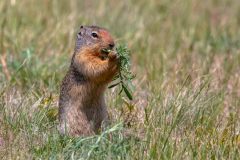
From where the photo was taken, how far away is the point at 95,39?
19.4 ft

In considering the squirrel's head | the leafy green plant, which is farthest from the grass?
the squirrel's head

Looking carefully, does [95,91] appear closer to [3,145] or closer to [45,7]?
[3,145]

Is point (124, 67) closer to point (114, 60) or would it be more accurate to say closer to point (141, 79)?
point (114, 60)

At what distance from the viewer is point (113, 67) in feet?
18.7

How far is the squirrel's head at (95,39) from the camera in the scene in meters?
5.82

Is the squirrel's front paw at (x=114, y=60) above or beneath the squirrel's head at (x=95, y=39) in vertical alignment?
beneath

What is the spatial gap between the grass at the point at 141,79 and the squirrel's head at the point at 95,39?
1.71 feet

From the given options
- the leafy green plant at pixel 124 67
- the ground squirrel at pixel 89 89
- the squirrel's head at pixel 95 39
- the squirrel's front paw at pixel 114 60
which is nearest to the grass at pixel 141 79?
the ground squirrel at pixel 89 89

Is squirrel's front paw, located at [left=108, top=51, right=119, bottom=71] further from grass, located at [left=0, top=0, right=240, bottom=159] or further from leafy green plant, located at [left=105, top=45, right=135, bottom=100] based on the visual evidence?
grass, located at [left=0, top=0, right=240, bottom=159]

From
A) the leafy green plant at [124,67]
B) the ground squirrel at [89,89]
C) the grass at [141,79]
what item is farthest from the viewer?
the ground squirrel at [89,89]

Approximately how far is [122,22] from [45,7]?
965 mm

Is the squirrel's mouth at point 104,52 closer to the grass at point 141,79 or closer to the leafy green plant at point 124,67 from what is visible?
the leafy green plant at point 124,67

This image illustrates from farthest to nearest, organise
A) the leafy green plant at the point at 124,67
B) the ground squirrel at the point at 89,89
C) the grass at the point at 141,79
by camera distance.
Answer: the ground squirrel at the point at 89,89 → the leafy green plant at the point at 124,67 → the grass at the point at 141,79

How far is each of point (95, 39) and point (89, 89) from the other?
376mm
